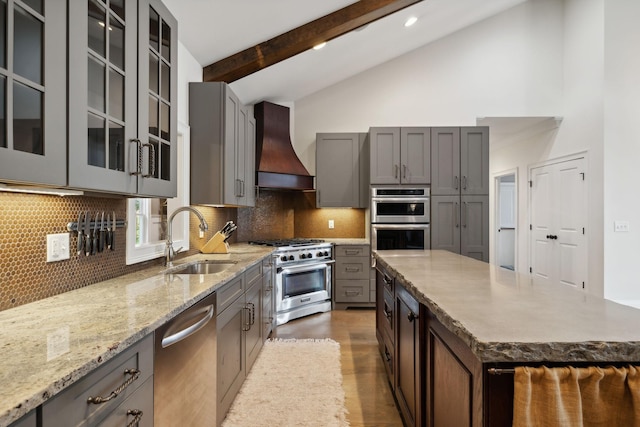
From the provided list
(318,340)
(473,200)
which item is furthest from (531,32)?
(318,340)

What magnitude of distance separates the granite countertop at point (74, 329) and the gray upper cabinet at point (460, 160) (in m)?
3.55

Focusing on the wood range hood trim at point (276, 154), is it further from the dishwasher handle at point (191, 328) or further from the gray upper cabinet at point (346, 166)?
the dishwasher handle at point (191, 328)

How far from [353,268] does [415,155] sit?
169cm

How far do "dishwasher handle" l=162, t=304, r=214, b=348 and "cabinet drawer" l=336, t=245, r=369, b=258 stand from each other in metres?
2.92

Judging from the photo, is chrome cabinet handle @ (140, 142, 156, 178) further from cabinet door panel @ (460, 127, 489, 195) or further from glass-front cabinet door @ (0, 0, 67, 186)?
cabinet door panel @ (460, 127, 489, 195)

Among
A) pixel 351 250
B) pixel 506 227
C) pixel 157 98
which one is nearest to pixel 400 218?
pixel 351 250

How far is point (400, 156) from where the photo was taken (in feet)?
15.0

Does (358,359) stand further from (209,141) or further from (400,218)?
(209,141)

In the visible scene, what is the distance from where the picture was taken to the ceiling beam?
3.32 metres

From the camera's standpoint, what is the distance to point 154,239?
2525mm

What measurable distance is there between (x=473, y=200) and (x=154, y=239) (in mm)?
3811

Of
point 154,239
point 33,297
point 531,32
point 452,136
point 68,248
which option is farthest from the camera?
point 531,32

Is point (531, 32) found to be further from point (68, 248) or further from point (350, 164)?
point (68, 248)

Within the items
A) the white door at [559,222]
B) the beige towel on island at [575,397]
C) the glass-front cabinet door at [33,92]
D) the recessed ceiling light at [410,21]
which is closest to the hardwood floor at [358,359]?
the beige towel on island at [575,397]
